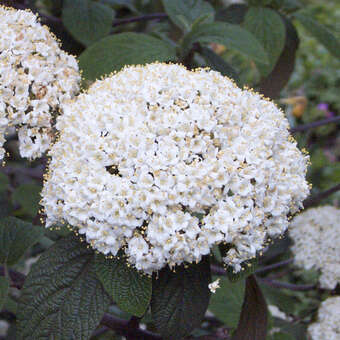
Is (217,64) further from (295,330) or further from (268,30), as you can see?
(295,330)

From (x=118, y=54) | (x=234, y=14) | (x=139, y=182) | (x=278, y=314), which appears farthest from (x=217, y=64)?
(x=278, y=314)

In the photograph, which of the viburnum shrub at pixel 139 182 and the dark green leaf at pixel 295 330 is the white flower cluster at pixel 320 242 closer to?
the dark green leaf at pixel 295 330

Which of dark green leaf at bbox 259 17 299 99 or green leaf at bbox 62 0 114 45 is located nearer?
green leaf at bbox 62 0 114 45

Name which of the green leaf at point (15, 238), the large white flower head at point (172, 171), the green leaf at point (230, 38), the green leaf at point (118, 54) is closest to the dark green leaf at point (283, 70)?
the green leaf at point (230, 38)

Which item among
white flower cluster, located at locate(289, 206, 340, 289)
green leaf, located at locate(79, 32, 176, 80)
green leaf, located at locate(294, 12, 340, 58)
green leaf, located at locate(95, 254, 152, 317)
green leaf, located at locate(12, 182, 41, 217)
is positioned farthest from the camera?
green leaf, located at locate(12, 182, 41, 217)

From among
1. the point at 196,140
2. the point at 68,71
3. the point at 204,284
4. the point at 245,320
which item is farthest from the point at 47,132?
the point at 245,320

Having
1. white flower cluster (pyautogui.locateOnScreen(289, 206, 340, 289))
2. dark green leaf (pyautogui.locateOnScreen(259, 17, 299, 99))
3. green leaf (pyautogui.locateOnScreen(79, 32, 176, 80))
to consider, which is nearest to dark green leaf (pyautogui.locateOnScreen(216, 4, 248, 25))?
dark green leaf (pyautogui.locateOnScreen(259, 17, 299, 99))

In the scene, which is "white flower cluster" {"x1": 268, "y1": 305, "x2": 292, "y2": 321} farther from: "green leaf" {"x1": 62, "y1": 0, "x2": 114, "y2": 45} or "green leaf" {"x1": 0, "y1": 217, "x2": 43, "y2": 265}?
"green leaf" {"x1": 62, "y1": 0, "x2": 114, "y2": 45}
